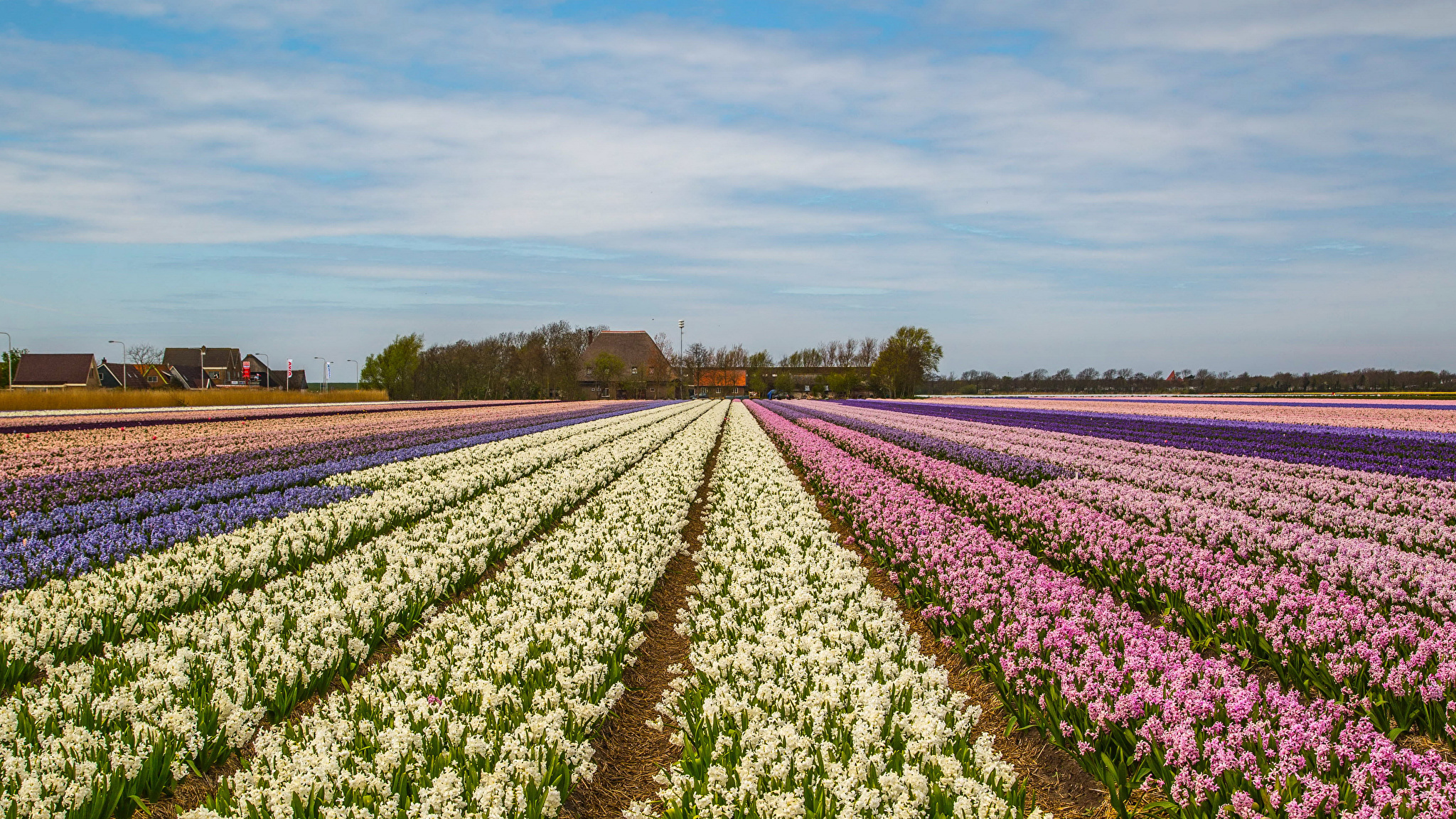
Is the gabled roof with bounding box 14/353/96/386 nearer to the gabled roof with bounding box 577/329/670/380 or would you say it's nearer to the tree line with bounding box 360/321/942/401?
the tree line with bounding box 360/321/942/401

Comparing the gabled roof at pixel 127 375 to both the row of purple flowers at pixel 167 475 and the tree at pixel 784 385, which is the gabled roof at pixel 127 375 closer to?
the tree at pixel 784 385

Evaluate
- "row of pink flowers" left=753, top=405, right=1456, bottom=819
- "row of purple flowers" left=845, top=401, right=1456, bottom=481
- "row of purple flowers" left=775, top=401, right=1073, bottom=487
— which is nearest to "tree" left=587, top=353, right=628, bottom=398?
"row of purple flowers" left=845, top=401, right=1456, bottom=481

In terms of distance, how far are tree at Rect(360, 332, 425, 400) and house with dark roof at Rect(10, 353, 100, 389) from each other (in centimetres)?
3148

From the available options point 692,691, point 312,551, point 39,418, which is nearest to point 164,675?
point 692,691

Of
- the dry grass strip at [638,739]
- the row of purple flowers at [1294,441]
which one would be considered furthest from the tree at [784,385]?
the dry grass strip at [638,739]

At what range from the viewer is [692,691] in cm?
497

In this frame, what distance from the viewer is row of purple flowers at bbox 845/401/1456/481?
16.6 m

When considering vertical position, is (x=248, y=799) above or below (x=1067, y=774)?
above

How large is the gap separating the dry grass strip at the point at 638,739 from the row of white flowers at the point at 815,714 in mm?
248

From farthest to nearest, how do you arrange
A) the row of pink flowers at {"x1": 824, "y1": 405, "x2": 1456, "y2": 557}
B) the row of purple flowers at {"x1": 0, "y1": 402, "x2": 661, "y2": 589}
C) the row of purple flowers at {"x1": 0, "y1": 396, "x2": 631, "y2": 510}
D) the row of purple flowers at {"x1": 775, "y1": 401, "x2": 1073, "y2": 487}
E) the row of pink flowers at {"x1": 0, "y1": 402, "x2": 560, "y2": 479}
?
the row of pink flowers at {"x1": 0, "y1": 402, "x2": 560, "y2": 479}, the row of purple flowers at {"x1": 775, "y1": 401, "x2": 1073, "y2": 487}, the row of purple flowers at {"x1": 0, "y1": 396, "x2": 631, "y2": 510}, the row of pink flowers at {"x1": 824, "y1": 405, "x2": 1456, "y2": 557}, the row of purple flowers at {"x1": 0, "y1": 402, "x2": 661, "y2": 589}

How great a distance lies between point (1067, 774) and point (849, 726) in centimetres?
148

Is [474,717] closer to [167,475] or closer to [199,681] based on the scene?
[199,681]

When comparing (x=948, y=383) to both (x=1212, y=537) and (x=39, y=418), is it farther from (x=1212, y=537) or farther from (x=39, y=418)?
(x=1212, y=537)

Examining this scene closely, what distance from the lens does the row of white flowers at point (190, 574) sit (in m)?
6.00
